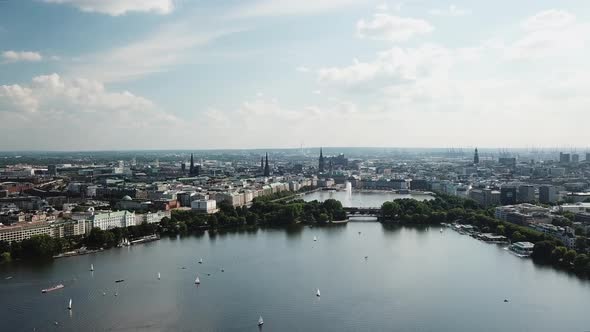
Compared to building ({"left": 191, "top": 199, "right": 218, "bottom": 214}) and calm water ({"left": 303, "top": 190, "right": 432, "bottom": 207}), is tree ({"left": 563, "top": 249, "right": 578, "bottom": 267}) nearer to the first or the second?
building ({"left": 191, "top": 199, "right": 218, "bottom": 214})

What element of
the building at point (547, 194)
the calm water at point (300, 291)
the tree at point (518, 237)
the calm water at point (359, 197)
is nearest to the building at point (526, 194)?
the building at point (547, 194)

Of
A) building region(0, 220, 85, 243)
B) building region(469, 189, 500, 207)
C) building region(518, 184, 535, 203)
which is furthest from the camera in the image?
building region(469, 189, 500, 207)

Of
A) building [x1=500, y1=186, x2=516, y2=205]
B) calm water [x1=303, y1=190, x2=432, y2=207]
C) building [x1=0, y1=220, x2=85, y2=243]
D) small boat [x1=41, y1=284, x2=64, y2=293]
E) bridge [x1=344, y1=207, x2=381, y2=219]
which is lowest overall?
calm water [x1=303, y1=190, x2=432, y2=207]

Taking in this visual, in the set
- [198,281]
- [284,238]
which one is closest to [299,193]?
[284,238]

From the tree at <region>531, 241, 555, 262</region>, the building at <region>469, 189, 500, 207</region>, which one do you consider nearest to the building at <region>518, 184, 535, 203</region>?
the building at <region>469, 189, 500, 207</region>

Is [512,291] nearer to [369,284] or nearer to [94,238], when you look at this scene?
[369,284]
